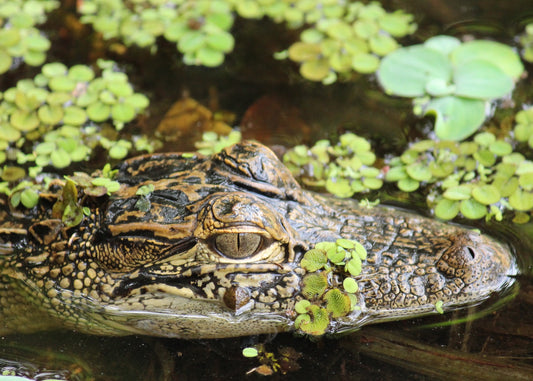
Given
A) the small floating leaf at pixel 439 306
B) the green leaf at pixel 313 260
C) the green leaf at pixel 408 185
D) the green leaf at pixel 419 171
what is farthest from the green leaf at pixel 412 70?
the green leaf at pixel 313 260

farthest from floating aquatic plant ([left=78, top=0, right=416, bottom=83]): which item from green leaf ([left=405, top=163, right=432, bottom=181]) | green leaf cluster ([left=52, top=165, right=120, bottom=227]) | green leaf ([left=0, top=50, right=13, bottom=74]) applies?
green leaf cluster ([left=52, top=165, right=120, bottom=227])

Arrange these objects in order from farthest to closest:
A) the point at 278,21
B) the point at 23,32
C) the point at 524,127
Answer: the point at 278,21
the point at 23,32
the point at 524,127

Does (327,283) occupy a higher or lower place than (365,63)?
lower

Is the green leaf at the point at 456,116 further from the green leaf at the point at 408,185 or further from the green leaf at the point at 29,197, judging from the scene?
the green leaf at the point at 29,197

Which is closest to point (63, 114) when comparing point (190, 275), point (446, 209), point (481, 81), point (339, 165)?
point (339, 165)

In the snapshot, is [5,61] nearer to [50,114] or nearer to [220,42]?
[50,114]

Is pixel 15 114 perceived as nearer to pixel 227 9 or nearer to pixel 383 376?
pixel 227 9

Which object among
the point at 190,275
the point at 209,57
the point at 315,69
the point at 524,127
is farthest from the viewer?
the point at 209,57

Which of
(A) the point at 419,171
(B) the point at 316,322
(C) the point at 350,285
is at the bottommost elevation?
(B) the point at 316,322

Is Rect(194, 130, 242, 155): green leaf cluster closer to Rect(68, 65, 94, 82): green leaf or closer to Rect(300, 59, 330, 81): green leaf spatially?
Rect(300, 59, 330, 81): green leaf
